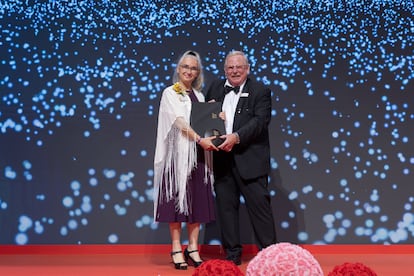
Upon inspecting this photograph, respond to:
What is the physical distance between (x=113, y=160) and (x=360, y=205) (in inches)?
71.9

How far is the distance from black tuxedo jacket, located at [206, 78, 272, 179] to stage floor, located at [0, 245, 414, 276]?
23.7 inches

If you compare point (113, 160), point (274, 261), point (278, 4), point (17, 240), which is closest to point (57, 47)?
point (113, 160)

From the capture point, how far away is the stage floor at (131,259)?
297 cm

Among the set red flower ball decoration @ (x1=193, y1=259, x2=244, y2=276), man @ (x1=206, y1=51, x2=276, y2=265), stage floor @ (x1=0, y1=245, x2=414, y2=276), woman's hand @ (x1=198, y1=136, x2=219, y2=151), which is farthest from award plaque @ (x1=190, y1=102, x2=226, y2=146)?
red flower ball decoration @ (x1=193, y1=259, x2=244, y2=276)

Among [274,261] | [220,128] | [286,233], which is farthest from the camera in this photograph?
[286,233]

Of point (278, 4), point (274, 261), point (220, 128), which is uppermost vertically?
point (278, 4)

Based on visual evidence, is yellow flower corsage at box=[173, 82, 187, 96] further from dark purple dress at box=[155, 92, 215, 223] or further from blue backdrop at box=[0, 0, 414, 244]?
blue backdrop at box=[0, 0, 414, 244]

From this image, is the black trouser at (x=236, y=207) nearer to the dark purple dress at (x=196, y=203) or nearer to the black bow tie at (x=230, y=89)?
the dark purple dress at (x=196, y=203)

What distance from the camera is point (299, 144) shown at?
3740 millimetres

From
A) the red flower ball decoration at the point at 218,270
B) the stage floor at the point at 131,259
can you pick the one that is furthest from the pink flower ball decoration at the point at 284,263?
the stage floor at the point at 131,259

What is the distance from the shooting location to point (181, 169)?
3.00 metres

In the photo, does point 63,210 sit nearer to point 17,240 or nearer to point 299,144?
point 17,240

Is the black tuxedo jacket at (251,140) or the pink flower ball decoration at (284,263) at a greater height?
the black tuxedo jacket at (251,140)

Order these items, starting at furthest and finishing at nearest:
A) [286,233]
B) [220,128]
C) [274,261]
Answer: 1. [286,233]
2. [220,128]
3. [274,261]
